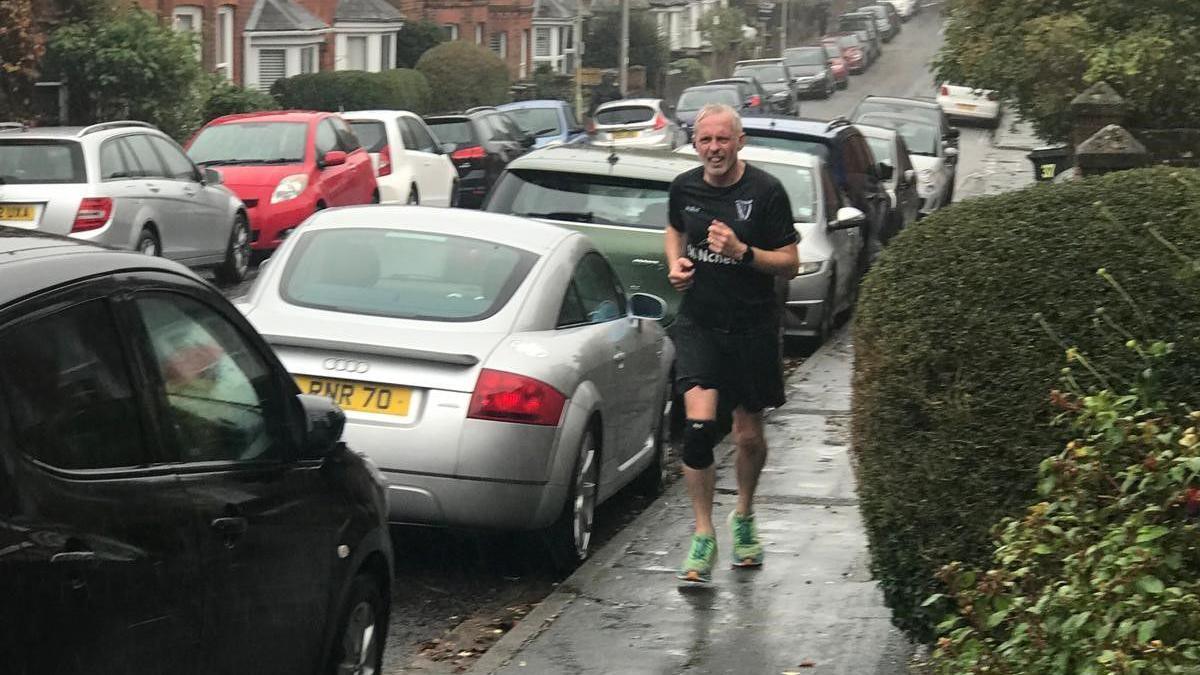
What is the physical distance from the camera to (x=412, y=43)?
5947 centimetres

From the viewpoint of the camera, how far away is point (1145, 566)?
4750 mm

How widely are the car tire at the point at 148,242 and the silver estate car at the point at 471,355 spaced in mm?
9495

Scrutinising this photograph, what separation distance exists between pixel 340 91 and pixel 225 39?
3718mm

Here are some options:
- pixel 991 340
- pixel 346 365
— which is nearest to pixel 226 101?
pixel 346 365

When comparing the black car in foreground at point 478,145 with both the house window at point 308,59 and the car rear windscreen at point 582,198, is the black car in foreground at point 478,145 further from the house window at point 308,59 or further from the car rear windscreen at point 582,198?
the house window at point 308,59

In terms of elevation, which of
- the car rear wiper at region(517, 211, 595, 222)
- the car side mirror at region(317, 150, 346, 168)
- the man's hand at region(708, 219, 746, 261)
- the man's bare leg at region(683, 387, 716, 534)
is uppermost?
the man's hand at region(708, 219, 746, 261)

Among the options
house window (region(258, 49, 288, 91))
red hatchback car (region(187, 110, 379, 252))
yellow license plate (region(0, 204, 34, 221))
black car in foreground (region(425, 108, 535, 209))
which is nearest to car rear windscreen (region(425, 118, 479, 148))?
black car in foreground (region(425, 108, 535, 209))

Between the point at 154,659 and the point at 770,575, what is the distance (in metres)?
4.32

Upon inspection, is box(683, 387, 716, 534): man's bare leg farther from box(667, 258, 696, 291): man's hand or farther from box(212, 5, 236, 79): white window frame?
box(212, 5, 236, 79): white window frame

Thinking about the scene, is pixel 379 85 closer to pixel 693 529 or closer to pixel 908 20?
pixel 693 529

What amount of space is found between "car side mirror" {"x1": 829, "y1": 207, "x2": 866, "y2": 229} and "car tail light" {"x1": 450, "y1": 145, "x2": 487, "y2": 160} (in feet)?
47.3

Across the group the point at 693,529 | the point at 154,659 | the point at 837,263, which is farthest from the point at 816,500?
the point at 837,263

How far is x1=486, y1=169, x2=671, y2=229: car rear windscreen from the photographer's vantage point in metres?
12.3

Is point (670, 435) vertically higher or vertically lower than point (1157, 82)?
lower
